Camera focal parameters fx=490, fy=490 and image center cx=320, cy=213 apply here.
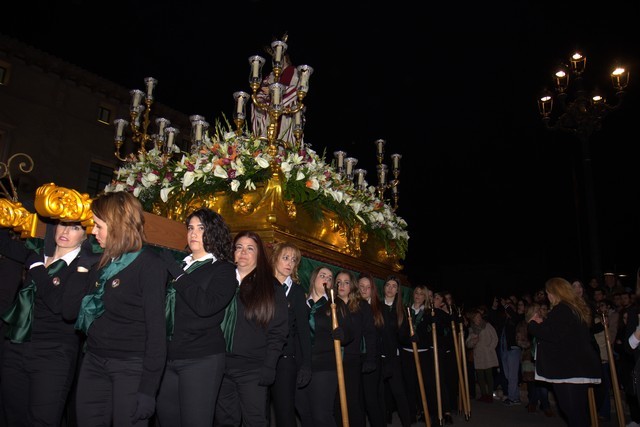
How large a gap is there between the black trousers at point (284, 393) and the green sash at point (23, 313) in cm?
191

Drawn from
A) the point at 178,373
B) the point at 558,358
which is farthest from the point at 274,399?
the point at 558,358

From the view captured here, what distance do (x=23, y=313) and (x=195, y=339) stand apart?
114cm

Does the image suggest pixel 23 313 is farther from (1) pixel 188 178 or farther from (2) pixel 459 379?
(2) pixel 459 379

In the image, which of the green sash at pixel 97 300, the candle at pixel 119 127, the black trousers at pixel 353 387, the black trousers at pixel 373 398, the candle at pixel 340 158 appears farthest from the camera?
the candle at pixel 340 158

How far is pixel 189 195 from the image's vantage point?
568cm

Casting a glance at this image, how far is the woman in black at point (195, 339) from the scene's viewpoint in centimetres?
309

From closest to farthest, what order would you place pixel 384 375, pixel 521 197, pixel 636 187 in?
pixel 384 375 → pixel 636 187 → pixel 521 197

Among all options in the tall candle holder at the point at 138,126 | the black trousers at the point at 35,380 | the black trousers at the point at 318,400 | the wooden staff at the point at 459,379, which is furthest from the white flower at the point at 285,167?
the wooden staff at the point at 459,379

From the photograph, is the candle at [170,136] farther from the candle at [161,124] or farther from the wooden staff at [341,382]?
the wooden staff at [341,382]

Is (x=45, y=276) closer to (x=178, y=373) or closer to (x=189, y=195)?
(x=178, y=373)

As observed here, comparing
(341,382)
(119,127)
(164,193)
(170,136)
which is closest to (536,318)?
(341,382)

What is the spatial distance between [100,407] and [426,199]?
19.9 meters

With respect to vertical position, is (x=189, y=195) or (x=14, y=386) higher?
(x=189, y=195)

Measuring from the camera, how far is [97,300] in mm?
2836
